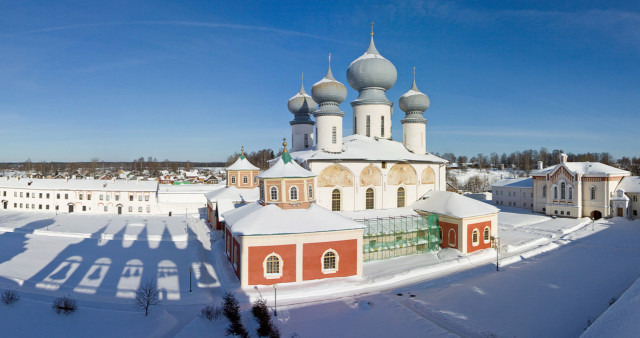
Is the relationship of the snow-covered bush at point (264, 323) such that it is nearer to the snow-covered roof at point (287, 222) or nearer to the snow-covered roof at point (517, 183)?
the snow-covered roof at point (287, 222)

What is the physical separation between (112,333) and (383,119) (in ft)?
60.4

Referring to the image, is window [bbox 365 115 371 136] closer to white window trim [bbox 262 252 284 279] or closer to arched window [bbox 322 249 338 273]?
arched window [bbox 322 249 338 273]

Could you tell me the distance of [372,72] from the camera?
2238cm

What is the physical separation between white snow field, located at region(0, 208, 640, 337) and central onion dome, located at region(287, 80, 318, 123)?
1094cm

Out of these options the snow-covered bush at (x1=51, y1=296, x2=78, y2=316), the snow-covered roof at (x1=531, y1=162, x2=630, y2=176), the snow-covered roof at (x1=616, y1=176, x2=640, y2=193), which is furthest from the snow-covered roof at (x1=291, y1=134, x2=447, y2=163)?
the snow-covered roof at (x1=616, y1=176, x2=640, y2=193)

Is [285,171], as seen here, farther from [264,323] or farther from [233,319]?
[264,323]

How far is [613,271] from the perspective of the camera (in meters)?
14.9

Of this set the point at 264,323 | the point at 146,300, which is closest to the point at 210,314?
the point at 264,323

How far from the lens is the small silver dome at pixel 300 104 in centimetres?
2580

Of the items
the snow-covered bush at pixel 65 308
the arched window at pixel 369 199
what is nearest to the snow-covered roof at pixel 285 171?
the arched window at pixel 369 199

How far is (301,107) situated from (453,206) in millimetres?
12885

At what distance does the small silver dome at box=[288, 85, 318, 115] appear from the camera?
25.8m

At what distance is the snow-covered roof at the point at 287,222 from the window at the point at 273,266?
0.96m

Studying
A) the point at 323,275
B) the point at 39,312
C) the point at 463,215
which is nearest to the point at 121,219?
the point at 39,312
